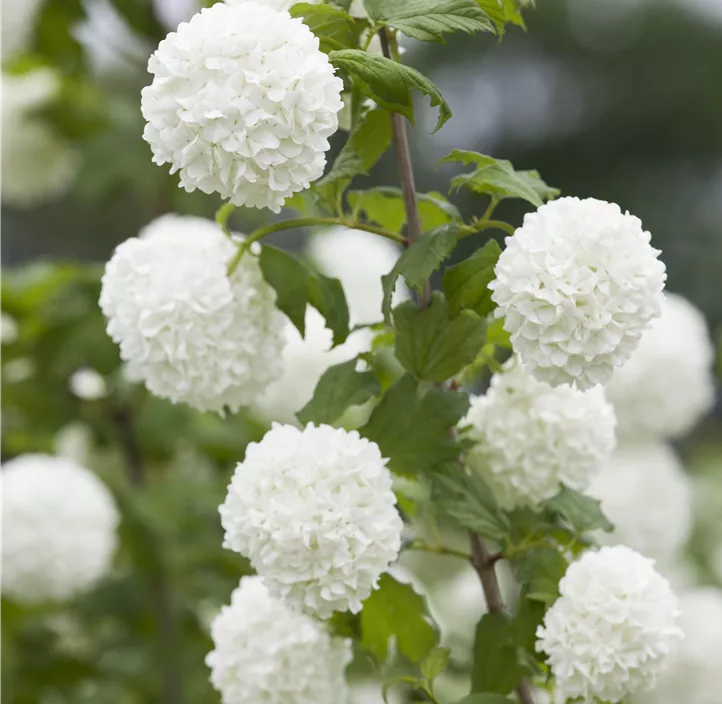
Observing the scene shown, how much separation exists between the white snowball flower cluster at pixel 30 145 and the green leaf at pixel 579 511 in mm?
1085

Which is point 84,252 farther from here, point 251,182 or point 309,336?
point 251,182

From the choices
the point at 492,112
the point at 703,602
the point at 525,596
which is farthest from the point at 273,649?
the point at 492,112

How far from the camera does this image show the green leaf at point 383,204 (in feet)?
2.34

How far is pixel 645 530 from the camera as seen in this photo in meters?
1.20

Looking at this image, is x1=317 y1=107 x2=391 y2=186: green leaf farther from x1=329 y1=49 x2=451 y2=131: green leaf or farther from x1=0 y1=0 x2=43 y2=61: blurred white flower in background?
x1=0 y1=0 x2=43 y2=61: blurred white flower in background

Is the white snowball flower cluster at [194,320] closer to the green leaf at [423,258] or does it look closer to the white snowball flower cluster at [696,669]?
the green leaf at [423,258]

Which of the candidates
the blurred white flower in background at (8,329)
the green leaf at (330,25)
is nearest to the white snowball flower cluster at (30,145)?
the blurred white flower in background at (8,329)

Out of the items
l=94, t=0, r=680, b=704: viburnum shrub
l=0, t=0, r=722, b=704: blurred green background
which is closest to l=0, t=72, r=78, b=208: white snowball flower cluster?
l=0, t=0, r=722, b=704: blurred green background

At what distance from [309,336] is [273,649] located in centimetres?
58

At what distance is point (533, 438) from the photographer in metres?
0.70

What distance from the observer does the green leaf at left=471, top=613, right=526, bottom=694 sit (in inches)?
25.9

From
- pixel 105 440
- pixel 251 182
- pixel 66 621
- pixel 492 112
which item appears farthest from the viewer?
pixel 492 112

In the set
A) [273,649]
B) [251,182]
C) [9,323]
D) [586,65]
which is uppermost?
[251,182]

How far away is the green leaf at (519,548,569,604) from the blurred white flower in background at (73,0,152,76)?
3.50 feet
